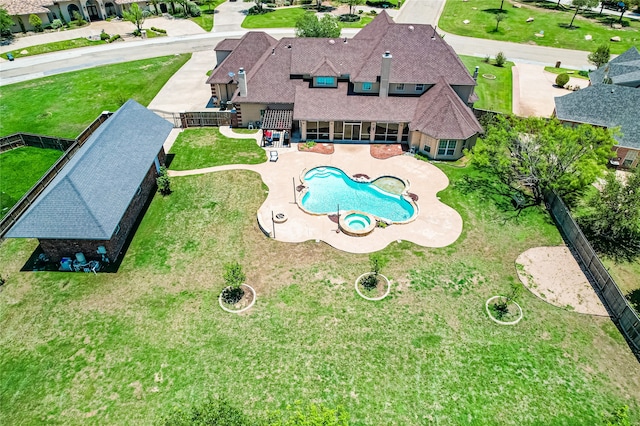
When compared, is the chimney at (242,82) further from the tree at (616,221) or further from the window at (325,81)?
the tree at (616,221)

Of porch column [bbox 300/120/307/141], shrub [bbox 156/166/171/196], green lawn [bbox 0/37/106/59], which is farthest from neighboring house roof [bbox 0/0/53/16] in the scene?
porch column [bbox 300/120/307/141]

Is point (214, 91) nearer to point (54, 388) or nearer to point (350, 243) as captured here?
point (350, 243)

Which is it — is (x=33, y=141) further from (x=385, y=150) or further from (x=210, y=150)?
(x=385, y=150)

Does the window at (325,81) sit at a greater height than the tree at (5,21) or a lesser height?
lesser

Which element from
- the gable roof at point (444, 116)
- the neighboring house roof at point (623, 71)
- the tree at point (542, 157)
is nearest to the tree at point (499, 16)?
the neighboring house roof at point (623, 71)

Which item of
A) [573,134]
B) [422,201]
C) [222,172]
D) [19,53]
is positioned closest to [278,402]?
[422,201]

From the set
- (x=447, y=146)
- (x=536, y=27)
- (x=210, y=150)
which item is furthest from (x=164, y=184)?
(x=536, y=27)
